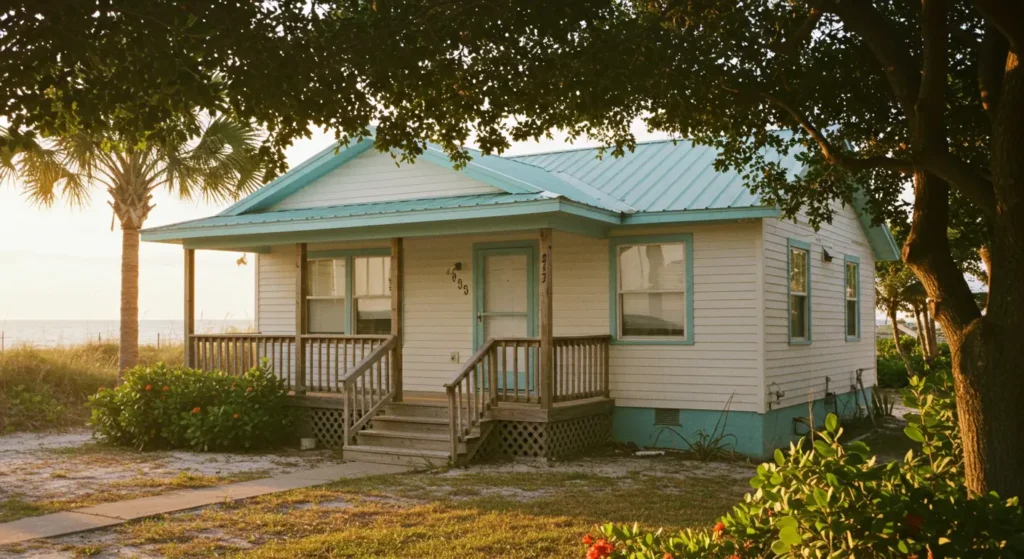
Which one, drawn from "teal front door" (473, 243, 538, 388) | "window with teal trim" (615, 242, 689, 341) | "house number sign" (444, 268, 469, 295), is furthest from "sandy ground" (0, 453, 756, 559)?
"house number sign" (444, 268, 469, 295)

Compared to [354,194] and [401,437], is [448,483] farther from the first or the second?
[354,194]

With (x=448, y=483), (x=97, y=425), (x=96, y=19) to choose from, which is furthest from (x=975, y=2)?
(x=97, y=425)

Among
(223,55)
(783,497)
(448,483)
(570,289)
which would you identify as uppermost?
(223,55)

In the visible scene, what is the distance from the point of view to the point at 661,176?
48.0ft

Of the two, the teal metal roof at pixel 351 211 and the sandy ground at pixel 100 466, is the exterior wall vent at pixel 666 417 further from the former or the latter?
the sandy ground at pixel 100 466

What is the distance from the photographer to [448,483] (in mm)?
10320

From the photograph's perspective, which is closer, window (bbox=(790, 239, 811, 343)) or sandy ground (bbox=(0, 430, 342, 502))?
sandy ground (bbox=(0, 430, 342, 502))

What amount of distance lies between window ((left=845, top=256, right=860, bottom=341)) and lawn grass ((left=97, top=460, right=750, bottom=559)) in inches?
307

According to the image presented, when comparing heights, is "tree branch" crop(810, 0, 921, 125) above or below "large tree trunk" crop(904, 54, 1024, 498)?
above

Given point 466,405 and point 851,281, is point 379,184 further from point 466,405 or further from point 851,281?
point 851,281

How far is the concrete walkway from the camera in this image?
7.98 meters

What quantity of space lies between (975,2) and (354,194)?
1100 centimetres

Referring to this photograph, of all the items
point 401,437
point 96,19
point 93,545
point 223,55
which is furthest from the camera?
point 401,437

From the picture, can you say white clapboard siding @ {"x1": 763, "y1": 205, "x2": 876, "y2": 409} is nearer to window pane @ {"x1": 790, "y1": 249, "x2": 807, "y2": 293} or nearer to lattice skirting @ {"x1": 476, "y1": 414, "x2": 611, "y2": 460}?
window pane @ {"x1": 790, "y1": 249, "x2": 807, "y2": 293}
